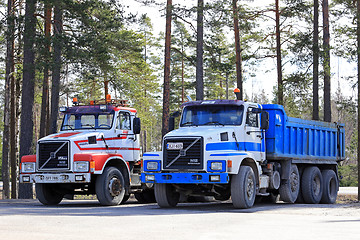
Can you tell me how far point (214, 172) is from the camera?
16.6 metres

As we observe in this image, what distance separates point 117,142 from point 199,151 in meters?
3.89

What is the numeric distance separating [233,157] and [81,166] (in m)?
4.67

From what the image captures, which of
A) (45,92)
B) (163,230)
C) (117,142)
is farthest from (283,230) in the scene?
(45,92)

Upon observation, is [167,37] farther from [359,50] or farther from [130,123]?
[130,123]

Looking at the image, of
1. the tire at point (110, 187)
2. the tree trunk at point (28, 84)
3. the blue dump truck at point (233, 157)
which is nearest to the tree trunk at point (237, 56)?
the tree trunk at point (28, 84)

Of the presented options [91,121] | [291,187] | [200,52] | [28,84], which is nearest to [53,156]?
[91,121]

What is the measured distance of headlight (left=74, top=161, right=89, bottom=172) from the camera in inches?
717

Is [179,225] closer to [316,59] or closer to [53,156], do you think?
[53,156]

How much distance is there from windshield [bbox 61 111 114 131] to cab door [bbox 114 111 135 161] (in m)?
0.32

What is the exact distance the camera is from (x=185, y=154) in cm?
1702

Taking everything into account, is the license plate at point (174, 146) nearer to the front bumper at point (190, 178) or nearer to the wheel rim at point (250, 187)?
the front bumper at point (190, 178)

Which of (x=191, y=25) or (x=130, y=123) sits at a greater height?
(x=191, y=25)

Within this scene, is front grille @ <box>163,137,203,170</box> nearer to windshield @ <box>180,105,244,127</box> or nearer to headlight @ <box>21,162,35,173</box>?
windshield @ <box>180,105,244,127</box>

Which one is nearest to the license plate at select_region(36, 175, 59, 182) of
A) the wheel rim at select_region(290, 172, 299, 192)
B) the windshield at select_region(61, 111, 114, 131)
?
the windshield at select_region(61, 111, 114, 131)
